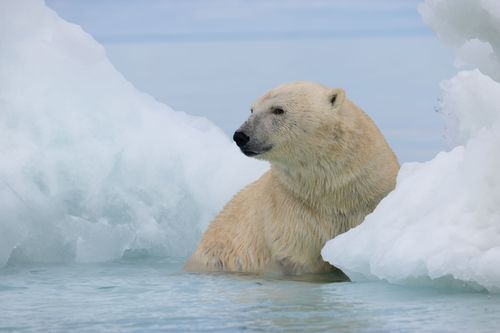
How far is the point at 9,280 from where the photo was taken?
831 centimetres

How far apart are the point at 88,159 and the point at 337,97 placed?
11.9ft

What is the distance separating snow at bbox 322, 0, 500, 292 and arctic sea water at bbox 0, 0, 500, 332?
0.04 feet

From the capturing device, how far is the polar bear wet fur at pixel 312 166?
755 centimetres

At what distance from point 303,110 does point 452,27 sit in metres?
1.78

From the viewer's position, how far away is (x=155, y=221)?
10266 millimetres

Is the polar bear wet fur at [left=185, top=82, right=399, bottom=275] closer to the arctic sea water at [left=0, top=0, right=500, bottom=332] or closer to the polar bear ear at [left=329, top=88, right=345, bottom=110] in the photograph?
the polar bear ear at [left=329, top=88, right=345, bottom=110]

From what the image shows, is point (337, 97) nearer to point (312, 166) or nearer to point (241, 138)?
point (312, 166)

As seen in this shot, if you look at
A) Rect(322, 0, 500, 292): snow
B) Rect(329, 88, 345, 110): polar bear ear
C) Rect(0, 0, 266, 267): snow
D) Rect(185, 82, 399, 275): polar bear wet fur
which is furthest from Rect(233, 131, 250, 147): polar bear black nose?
Rect(0, 0, 266, 267): snow

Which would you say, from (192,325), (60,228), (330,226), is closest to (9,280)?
(60,228)

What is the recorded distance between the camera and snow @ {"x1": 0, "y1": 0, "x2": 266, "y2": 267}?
1002cm

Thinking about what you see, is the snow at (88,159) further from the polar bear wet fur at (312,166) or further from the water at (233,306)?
the polar bear wet fur at (312,166)

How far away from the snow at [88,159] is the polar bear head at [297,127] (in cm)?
287

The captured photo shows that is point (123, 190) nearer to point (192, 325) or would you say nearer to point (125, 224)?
point (125, 224)

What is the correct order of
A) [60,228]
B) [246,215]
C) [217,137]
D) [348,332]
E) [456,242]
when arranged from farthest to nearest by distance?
1. [217,137]
2. [60,228]
3. [246,215]
4. [456,242]
5. [348,332]
